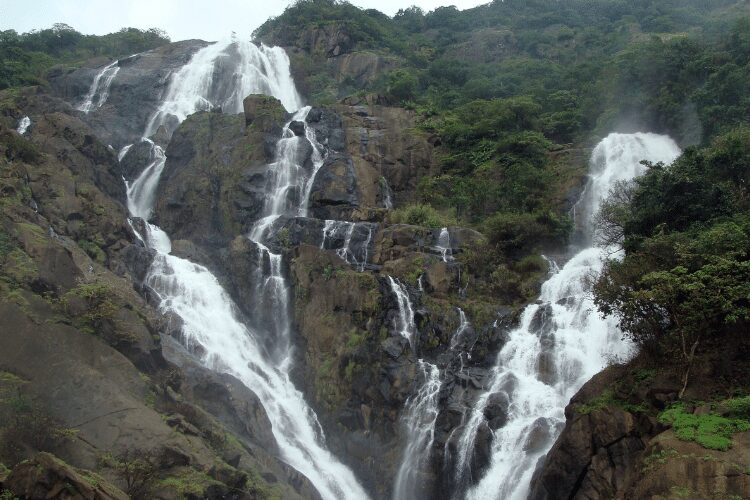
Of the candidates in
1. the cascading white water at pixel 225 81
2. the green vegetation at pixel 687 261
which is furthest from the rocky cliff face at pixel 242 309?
the cascading white water at pixel 225 81

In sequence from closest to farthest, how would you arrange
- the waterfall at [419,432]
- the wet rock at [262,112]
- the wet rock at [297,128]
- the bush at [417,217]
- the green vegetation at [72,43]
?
the waterfall at [419,432] < the bush at [417,217] < the wet rock at [262,112] < the wet rock at [297,128] < the green vegetation at [72,43]

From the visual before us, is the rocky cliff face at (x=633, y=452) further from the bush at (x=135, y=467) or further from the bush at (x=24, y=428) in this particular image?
the bush at (x=24, y=428)

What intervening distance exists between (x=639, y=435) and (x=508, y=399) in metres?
7.27

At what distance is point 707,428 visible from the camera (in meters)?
12.4

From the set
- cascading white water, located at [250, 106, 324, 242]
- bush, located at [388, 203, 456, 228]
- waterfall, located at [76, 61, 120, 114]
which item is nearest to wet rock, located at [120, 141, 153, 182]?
waterfall, located at [76, 61, 120, 114]

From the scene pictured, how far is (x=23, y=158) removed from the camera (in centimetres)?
2823

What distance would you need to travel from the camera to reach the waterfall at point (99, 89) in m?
48.4

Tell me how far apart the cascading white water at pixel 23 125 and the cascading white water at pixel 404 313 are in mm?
25502

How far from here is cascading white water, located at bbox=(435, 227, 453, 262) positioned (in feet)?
97.9

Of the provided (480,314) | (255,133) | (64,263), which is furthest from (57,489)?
(255,133)

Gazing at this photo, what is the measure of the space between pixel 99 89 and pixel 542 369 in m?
44.0

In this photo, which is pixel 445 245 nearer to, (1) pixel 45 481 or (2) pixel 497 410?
(2) pixel 497 410

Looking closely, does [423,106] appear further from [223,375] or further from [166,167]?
[223,375]

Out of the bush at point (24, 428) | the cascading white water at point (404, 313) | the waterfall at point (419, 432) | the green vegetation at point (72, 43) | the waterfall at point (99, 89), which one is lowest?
the waterfall at point (419, 432)
